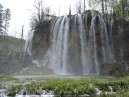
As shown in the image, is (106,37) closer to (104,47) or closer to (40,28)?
(104,47)

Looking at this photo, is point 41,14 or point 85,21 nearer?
point 85,21

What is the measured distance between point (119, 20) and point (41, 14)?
2184 centimetres

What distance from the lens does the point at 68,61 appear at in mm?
48781

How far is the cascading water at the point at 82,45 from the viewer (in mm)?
47312

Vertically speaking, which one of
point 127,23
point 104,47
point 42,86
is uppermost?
point 127,23

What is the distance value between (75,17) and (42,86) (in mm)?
38567

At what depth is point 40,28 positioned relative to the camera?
187 feet

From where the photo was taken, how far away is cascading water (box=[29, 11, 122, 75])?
1863 inches

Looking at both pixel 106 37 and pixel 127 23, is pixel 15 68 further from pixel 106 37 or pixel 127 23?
pixel 127 23

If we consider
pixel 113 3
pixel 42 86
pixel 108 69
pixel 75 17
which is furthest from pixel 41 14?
pixel 42 86

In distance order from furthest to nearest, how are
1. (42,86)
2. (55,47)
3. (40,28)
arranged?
(40,28), (55,47), (42,86)

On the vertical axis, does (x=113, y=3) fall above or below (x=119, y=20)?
above

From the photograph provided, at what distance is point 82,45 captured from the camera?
48.9 metres

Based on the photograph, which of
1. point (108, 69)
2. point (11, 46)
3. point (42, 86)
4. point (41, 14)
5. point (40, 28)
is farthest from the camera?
point (11, 46)
